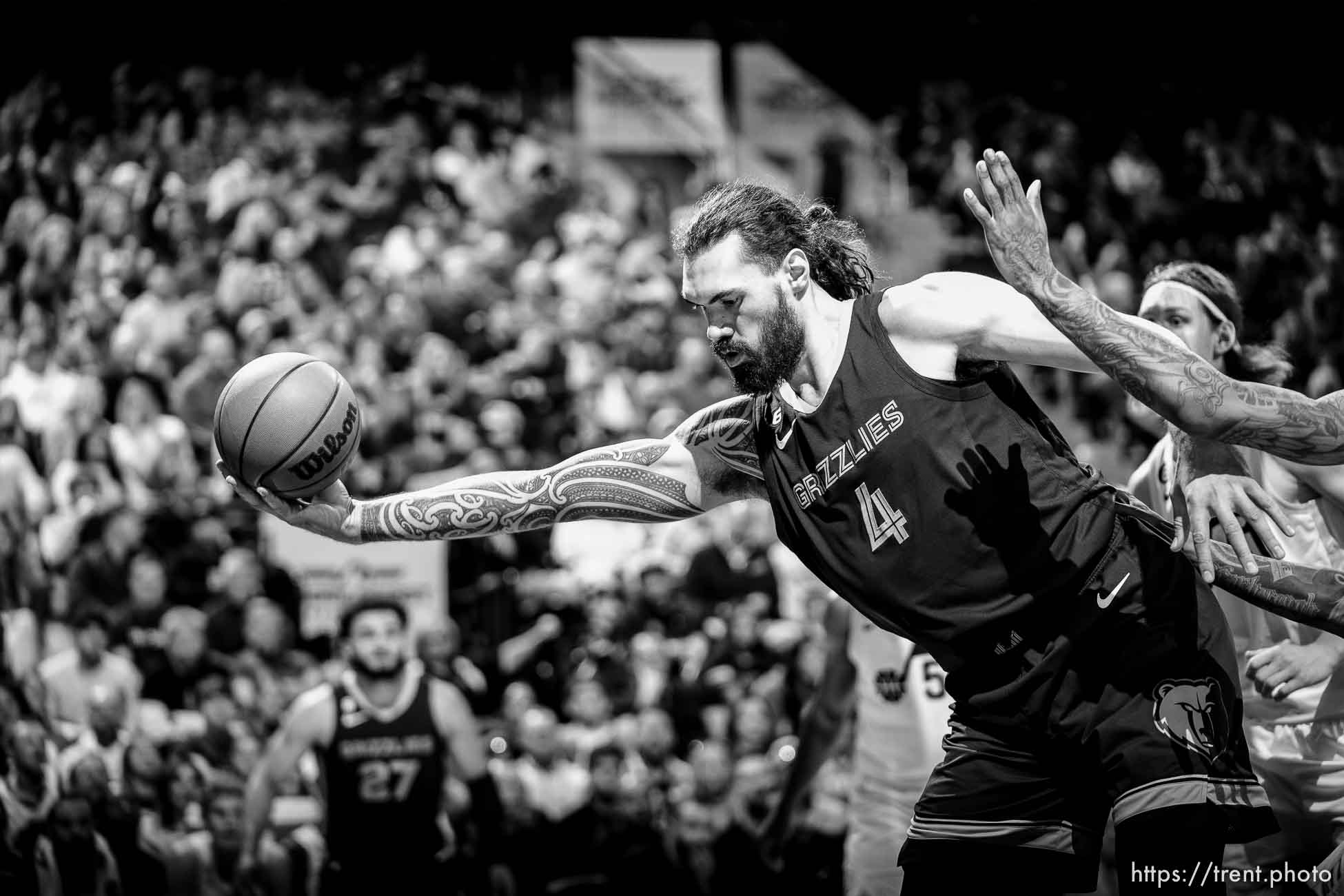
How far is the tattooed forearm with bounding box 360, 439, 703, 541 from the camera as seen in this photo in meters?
3.74

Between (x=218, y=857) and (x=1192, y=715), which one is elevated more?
(x=1192, y=715)

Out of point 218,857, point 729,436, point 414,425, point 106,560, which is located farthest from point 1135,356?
point 414,425

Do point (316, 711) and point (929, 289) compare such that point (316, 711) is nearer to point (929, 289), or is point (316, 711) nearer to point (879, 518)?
point (879, 518)

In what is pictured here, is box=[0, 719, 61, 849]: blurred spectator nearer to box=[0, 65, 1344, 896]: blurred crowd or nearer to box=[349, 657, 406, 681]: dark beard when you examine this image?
box=[0, 65, 1344, 896]: blurred crowd

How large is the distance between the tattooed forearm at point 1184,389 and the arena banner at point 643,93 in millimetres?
15311

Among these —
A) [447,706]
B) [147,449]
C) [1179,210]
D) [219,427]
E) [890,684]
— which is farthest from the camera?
[1179,210]

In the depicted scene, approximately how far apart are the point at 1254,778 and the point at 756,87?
52.7ft

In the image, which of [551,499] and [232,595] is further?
[232,595]

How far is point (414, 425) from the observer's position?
10.4 m

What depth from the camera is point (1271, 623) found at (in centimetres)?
424

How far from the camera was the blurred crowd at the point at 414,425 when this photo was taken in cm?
732

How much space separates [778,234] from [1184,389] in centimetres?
103

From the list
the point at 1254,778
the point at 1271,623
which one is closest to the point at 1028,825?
the point at 1254,778

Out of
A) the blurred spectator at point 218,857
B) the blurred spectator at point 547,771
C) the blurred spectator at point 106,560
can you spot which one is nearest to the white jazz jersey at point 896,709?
the blurred spectator at point 547,771
